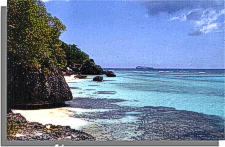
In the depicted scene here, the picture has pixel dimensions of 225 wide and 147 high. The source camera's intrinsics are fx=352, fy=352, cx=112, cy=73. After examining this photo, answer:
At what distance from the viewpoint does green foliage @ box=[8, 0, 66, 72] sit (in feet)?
17.9

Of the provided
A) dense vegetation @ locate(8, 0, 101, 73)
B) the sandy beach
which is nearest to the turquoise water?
the sandy beach

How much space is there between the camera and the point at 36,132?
517cm

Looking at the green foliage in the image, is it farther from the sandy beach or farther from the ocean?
the ocean

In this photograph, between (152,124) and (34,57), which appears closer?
(152,124)

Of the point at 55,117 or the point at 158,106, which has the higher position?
the point at 158,106

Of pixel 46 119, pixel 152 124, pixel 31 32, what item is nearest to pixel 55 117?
pixel 46 119

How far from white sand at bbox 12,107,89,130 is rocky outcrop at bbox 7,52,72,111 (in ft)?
0.91

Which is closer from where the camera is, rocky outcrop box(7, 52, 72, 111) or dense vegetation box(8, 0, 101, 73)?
dense vegetation box(8, 0, 101, 73)

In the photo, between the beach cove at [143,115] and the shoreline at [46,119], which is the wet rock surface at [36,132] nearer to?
the shoreline at [46,119]

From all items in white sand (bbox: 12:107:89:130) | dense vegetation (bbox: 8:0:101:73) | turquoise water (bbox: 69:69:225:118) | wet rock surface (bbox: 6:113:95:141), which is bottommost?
wet rock surface (bbox: 6:113:95:141)

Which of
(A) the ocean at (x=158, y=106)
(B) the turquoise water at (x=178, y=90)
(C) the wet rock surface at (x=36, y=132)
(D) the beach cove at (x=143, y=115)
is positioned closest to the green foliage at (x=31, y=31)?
(D) the beach cove at (x=143, y=115)

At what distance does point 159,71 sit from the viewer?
19.8 ft

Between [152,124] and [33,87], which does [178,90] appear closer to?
[152,124]

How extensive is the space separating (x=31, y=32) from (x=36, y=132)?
1.58m
